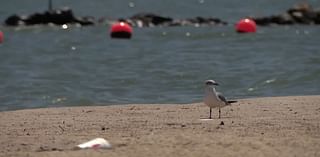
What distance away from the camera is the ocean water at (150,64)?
19.6 meters

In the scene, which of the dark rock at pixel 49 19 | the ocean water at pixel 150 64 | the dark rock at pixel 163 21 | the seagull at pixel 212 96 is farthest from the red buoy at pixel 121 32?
the seagull at pixel 212 96

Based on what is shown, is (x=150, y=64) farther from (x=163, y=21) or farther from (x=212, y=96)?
(x=163, y=21)

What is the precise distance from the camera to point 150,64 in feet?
87.5

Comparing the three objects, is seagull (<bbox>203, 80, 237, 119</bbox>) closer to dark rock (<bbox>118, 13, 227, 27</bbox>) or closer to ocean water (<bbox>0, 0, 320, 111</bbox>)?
ocean water (<bbox>0, 0, 320, 111</bbox>)

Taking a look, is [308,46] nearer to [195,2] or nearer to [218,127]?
[218,127]

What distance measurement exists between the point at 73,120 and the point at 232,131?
292 cm

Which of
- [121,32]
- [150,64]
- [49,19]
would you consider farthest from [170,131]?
[49,19]

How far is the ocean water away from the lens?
19609mm

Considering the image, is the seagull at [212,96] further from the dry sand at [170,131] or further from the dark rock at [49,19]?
the dark rock at [49,19]

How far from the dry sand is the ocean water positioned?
14.7 ft

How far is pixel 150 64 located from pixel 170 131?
54.4 feet

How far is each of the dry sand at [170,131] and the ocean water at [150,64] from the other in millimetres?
4477

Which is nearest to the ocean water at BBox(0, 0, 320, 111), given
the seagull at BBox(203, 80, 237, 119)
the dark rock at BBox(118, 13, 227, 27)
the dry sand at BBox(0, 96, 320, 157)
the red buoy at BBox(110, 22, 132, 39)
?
the red buoy at BBox(110, 22, 132, 39)

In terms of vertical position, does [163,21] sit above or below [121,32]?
above
